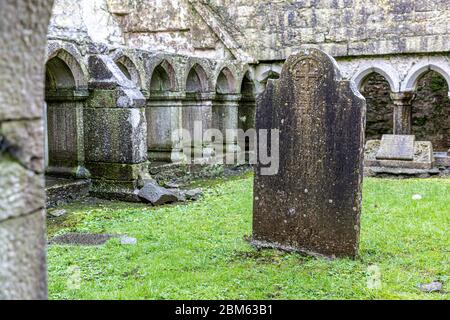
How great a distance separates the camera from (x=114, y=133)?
288 inches

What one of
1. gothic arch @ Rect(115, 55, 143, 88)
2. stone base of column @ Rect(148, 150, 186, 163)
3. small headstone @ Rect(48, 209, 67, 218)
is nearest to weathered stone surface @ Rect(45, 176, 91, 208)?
small headstone @ Rect(48, 209, 67, 218)

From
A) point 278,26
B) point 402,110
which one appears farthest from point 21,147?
point 278,26

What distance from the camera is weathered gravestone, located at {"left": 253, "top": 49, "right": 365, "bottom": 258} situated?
14.8 ft

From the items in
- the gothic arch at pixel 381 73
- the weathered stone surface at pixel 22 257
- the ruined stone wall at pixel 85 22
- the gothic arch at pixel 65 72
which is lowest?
the weathered stone surface at pixel 22 257

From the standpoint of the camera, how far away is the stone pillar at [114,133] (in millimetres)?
7230

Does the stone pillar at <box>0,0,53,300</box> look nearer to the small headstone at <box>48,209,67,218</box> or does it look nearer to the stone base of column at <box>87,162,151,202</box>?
the small headstone at <box>48,209,67,218</box>

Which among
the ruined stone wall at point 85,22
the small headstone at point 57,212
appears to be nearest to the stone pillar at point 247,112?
the ruined stone wall at point 85,22

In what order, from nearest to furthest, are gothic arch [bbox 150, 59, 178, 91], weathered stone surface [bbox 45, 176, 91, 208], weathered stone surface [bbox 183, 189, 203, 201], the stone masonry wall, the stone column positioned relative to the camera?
weathered stone surface [bbox 45, 176, 91, 208]
the stone column
weathered stone surface [bbox 183, 189, 203, 201]
gothic arch [bbox 150, 59, 178, 91]
the stone masonry wall

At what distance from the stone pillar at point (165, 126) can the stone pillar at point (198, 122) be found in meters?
0.42

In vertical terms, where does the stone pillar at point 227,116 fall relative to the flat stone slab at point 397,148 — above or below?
above

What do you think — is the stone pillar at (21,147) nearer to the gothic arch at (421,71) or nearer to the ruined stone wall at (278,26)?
the ruined stone wall at (278,26)

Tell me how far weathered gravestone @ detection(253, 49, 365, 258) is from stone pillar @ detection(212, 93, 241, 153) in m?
5.91

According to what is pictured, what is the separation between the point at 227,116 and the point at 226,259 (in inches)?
258

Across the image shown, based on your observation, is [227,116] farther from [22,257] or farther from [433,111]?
[22,257]
